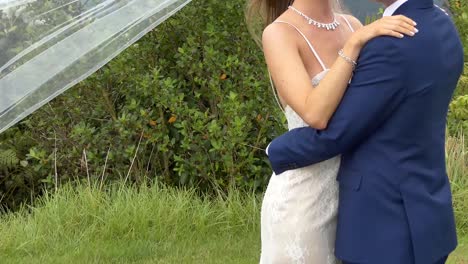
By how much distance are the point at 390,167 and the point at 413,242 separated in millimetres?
211

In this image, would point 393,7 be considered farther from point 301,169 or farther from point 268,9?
point 268,9

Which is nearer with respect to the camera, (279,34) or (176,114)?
(279,34)

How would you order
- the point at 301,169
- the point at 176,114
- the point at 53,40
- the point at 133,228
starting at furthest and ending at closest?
1. the point at 176,114
2. the point at 133,228
3. the point at 53,40
4. the point at 301,169

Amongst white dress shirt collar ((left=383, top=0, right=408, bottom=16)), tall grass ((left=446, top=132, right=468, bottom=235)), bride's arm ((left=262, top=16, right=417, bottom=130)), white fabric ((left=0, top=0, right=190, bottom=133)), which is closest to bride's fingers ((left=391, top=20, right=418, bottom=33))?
bride's arm ((left=262, top=16, right=417, bottom=130))

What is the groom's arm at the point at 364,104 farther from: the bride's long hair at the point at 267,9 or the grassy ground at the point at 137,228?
the grassy ground at the point at 137,228

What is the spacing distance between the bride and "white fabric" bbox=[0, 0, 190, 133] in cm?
76

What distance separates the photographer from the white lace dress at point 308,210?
250 cm

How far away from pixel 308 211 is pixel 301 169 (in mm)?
122

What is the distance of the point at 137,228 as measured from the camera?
18.9ft

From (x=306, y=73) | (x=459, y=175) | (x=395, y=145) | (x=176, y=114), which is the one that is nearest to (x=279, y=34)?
(x=306, y=73)

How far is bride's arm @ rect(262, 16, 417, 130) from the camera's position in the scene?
2221 mm

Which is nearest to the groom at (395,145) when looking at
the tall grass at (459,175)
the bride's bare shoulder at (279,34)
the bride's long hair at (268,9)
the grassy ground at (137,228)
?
the bride's bare shoulder at (279,34)

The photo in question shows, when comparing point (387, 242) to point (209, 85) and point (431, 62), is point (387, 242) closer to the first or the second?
point (431, 62)

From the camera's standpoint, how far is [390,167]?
2.28 m
